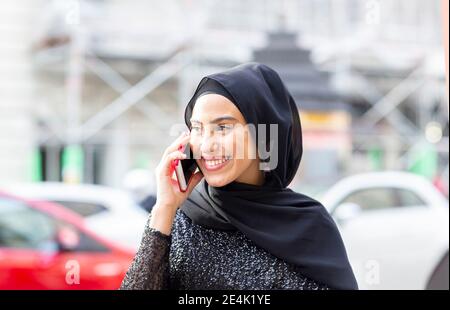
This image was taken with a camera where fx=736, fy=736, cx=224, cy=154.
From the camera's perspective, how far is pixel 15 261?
3.43 m

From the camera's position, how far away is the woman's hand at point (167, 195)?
45.2 inches

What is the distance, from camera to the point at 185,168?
3.89ft

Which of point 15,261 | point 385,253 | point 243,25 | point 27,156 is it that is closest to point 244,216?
point 15,261

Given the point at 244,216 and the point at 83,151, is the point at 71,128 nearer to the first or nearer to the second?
the point at 83,151

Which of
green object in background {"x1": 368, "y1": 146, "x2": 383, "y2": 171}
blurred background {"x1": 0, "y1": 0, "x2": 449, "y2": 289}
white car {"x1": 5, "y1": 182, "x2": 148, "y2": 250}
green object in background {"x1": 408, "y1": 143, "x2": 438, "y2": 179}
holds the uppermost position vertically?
blurred background {"x1": 0, "y1": 0, "x2": 449, "y2": 289}

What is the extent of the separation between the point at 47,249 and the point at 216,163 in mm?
2434

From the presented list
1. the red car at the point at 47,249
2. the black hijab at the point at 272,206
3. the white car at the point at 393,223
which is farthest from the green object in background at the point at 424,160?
the black hijab at the point at 272,206

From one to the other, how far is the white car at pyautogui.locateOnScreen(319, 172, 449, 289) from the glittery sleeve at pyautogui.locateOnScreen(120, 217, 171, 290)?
2.40 m

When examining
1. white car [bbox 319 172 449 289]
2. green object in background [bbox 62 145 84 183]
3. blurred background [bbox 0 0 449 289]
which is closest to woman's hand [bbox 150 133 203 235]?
white car [bbox 319 172 449 289]

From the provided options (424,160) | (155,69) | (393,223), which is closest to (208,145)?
(393,223)

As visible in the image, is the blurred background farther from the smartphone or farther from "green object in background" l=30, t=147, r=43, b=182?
the smartphone

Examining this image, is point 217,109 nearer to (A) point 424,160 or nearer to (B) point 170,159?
(B) point 170,159

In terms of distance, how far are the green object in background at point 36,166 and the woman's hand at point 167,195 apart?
7998 millimetres

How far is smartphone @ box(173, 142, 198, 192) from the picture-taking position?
116 centimetres
